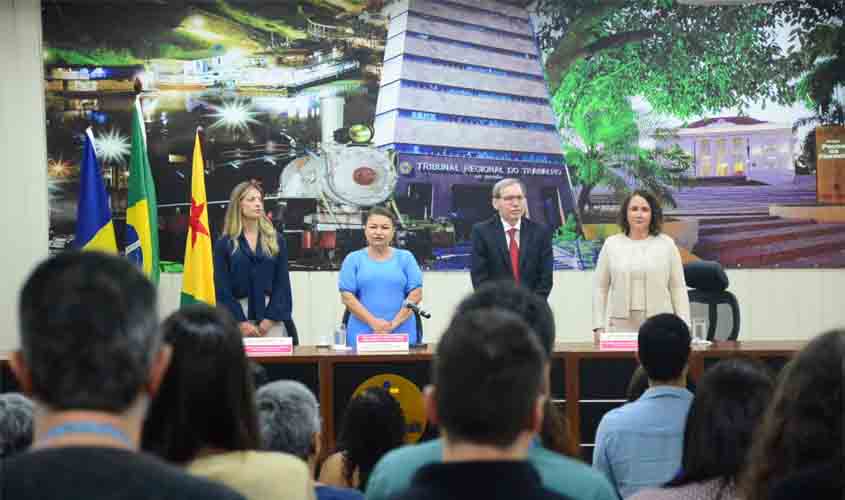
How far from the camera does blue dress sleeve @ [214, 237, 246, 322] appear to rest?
537cm

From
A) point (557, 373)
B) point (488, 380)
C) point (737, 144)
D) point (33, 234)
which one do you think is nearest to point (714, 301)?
point (557, 373)

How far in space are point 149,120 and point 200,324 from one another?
19.2 ft

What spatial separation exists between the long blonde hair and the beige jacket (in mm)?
1694

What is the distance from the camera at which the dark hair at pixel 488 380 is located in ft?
3.99

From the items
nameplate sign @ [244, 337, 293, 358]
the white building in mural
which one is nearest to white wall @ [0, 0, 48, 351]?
nameplate sign @ [244, 337, 293, 358]

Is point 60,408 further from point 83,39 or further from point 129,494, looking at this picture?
point 83,39

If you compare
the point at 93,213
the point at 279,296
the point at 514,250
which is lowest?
the point at 279,296

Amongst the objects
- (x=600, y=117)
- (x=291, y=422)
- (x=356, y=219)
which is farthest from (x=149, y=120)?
(x=291, y=422)

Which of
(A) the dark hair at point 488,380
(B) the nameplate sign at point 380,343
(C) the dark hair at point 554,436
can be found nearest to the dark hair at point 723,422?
(C) the dark hair at point 554,436

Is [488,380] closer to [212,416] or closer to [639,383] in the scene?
[212,416]

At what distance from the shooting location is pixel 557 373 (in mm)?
5016

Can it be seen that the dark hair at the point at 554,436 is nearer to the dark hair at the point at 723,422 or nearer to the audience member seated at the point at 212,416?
the dark hair at the point at 723,422

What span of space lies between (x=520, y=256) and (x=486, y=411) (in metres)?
4.22

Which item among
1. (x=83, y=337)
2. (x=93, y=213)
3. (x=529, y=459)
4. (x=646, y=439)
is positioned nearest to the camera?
(x=83, y=337)
